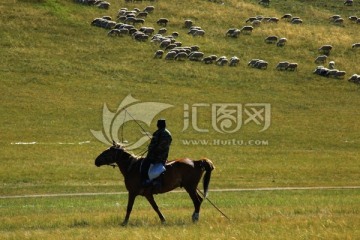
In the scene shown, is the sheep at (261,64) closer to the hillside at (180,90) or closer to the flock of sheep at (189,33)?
the flock of sheep at (189,33)

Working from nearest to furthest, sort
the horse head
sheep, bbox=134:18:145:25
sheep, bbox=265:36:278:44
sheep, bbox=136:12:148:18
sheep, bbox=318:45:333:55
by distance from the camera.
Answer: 1. the horse head
2. sheep, bbox=318:45:333:55
3. sheep, bbox=265:36:278:44
4. sheep, bbox=134:18:145:25
5. sheep, bbox=136:12:148:18

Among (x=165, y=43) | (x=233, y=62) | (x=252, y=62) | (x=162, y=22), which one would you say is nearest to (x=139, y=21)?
(x=162, y=22)

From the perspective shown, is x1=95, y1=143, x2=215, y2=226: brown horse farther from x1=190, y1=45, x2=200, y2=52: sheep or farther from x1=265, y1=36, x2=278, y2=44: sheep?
x1=265, y1=36, x2=278, y2=44: sheep

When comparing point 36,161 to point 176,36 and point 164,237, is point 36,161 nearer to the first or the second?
point 164,237

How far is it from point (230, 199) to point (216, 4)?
80104mm

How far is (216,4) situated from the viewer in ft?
362

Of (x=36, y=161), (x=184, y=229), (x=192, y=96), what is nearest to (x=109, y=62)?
(x=192, y=96)
